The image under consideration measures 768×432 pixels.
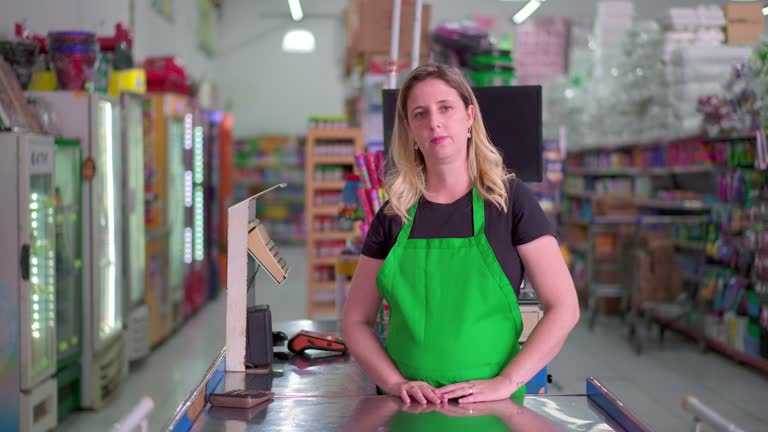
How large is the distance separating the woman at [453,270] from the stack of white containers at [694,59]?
621cm

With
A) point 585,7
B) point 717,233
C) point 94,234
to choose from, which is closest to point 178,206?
point 94,234

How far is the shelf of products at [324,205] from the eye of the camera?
8.33 metres

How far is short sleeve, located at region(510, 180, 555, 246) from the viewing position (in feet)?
7.54

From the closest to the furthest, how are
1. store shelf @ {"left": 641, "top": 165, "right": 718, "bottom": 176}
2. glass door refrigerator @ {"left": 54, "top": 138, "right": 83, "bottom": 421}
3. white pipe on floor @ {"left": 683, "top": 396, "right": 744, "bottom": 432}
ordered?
white pipe on floor @ {"left": 683, "top": 396, "right": 744, "bottom": 432} < glass door refrigerator @ {"left": 54, "top": 138, "right": 83, "bottom": 421} < store shelf @ {"left": 641, "top": 165, "right": 718, "bottom": 176}

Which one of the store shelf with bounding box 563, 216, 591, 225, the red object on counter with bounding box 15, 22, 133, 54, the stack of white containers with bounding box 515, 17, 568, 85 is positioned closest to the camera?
the red object on counter with bounding box 15, 22, 133, 54

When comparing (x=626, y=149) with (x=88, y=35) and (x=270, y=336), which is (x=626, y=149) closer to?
(x=88, y=35)

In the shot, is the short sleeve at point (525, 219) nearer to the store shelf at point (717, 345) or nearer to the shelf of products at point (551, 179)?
the store shelf at point (717, 345)

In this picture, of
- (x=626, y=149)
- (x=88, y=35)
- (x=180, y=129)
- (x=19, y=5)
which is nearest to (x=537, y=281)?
(x=88, y=35)

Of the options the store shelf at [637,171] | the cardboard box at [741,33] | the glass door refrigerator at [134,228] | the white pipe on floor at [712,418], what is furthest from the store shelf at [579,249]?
the white pipe on floor at [712,418]

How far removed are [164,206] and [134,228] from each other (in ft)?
3.71

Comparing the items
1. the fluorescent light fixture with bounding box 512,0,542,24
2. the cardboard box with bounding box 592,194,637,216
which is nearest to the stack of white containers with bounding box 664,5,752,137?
the cardboard box with bounding box 592,194,637,216

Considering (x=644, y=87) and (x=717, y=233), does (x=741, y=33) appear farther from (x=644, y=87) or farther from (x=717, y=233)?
(x=717, y=233)

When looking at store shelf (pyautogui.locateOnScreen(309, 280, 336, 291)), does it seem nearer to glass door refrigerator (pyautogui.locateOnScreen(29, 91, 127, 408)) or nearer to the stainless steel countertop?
glass door refrigerator (pyautogui.locateOnScreen(29, 91, 127, 408))

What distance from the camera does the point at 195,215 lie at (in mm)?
9969
